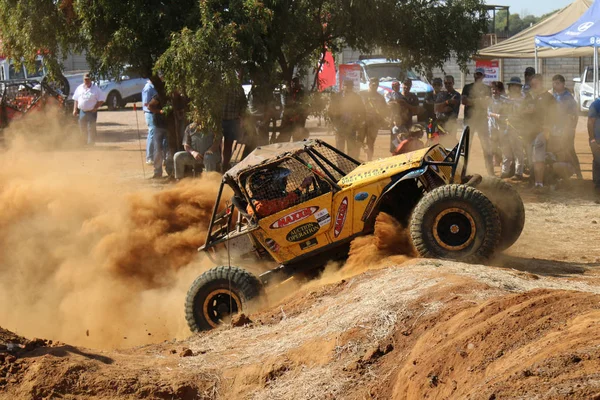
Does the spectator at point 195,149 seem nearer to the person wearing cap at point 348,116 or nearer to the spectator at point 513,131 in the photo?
the person wearing cap at point 348,116

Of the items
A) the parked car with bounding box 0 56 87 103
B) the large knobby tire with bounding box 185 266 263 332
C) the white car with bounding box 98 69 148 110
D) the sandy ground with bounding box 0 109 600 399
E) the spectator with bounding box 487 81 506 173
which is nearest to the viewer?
the sandy ground with bounding box 0 109 600 399

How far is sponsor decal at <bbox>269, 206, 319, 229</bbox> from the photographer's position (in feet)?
28.8

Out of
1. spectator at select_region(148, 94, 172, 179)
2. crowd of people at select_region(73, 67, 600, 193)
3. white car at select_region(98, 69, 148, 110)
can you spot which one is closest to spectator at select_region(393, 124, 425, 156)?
crowd of people at select_region(73, 67, 600, 193)

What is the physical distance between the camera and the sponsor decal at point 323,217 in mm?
8781

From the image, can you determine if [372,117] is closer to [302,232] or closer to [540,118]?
[540,118]

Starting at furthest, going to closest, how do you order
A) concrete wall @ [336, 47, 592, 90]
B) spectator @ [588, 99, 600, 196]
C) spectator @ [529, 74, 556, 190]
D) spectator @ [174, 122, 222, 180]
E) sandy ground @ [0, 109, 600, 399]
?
1. concrete wall @ [336, 47, 592, 90]
2. spectator @ [174, 122, 222, 180]
3. spectator @ [529, 74, 556, 190]
4. spectator @ [588, 99, 600, 196]
5. sandy ground @ [0, 109, 600, 399]

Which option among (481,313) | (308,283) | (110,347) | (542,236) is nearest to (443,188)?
(308,283)

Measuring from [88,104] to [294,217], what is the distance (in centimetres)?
1439

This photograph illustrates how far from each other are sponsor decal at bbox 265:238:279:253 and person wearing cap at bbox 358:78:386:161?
24.2 ft

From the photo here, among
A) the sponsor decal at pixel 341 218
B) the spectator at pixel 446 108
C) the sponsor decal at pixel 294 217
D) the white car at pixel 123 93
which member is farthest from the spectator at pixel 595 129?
the white car at pixel 123 93

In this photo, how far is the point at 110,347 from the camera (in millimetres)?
9656

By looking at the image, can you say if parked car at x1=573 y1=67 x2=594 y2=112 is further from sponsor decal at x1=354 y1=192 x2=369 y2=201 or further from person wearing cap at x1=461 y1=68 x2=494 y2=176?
sponsor decal at x1=354 y1=192 x2=369 y2=201

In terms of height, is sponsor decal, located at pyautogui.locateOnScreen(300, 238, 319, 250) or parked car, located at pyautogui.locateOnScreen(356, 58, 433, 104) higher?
parked car, located at pyautogui.locateOnScreen(356, 58, 433, 104)

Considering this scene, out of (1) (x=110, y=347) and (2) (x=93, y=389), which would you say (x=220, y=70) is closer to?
(1) (x=110, y=347)
